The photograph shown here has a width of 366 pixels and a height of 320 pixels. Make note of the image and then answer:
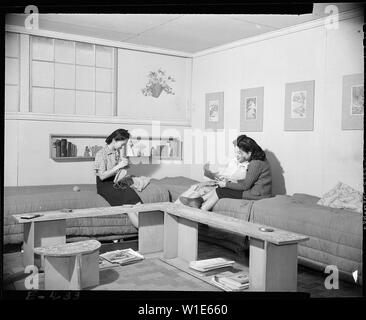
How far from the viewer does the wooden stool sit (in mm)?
2244

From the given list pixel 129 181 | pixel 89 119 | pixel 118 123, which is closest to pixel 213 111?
pixel 118 123

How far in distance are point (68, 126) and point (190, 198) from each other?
142 cm

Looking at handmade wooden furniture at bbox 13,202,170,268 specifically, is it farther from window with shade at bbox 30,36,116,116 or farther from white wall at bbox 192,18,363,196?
window with shade at bbox 30,36,116,116

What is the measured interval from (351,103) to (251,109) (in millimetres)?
956

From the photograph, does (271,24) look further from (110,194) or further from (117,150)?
(110,194)

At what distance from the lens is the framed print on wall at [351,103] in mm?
3199


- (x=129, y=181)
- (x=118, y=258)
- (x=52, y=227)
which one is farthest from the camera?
(x=129, y=181)

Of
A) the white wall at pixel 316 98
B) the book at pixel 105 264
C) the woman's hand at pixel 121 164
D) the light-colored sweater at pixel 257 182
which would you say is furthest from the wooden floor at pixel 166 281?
the woman's hand at pixel 121 164

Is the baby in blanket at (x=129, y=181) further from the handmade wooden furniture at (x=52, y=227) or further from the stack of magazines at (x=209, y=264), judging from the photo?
the stack of magazines at (x=209, y=264)

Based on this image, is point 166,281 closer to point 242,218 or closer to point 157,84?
point 242,218

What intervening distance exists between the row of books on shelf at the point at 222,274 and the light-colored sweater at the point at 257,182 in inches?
30.4

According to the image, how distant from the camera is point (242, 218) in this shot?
3.30 metres
